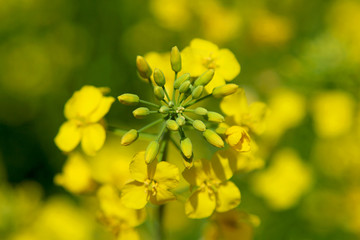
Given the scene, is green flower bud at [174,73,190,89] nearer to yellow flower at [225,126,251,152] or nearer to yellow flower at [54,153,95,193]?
yellow flower at [225,126,251,152]

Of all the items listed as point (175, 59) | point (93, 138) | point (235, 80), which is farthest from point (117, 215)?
point (235, 80)

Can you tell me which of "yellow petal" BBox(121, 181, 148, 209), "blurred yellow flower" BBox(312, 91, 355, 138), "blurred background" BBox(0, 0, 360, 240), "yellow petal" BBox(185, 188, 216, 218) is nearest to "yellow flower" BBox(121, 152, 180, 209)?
"yellow petal" BBox(121, 181, 148, 209)

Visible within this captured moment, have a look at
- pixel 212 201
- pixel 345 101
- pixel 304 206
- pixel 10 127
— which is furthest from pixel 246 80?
pixel 212 201

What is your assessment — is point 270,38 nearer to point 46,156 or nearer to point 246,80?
point 246,80

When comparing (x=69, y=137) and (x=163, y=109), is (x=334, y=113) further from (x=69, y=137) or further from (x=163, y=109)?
(x=69, y=137)

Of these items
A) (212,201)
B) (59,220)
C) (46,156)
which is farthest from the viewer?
(46,156)

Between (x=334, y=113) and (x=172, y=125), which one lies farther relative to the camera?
(x=334, y=113)

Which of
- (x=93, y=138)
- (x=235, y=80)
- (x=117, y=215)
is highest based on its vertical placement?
(x=93, y=138)
